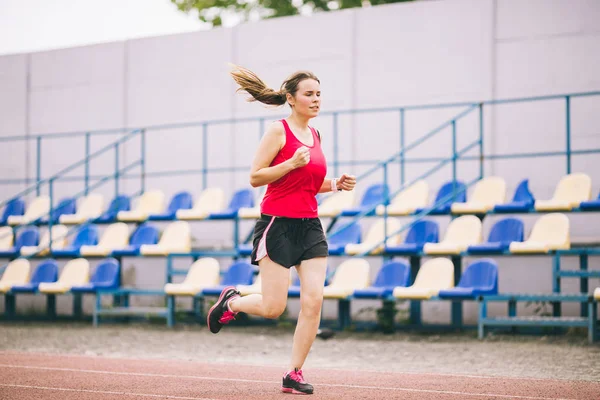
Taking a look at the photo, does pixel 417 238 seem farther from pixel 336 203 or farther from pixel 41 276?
pixel 41 276

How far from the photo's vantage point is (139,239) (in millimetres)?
15523

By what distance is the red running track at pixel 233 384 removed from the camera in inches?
251

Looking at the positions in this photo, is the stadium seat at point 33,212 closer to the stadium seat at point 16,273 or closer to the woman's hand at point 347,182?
the stadium seat at point 16,273

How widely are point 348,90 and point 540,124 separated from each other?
11.1 ft

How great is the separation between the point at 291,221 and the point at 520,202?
22.8ft

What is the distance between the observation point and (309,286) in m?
6.18

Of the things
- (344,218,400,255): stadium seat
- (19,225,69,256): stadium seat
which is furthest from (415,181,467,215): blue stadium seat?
(19,225,69,256): stadium seat

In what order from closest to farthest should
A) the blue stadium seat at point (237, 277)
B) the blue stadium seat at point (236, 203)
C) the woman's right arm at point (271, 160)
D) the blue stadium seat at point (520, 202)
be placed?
1. the woman's right arm at point (271, 160)
2. the blue stadium seat at point (520, 202)
3. the blue stadium seat at point (237, 277)
4. the blue stadium seat at point (236, 203)

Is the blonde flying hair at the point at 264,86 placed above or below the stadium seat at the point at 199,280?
above

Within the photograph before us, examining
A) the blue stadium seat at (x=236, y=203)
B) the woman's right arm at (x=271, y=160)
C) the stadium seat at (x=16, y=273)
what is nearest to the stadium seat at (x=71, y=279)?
the stadium seat at (x=16, y=273)

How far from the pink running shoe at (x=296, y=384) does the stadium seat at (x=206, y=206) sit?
28.6 feet

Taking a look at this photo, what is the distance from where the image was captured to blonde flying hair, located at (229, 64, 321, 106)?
638cm

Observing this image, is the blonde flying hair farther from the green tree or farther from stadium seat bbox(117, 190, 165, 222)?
the green tree

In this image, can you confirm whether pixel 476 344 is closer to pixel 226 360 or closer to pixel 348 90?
pixel 226 360
